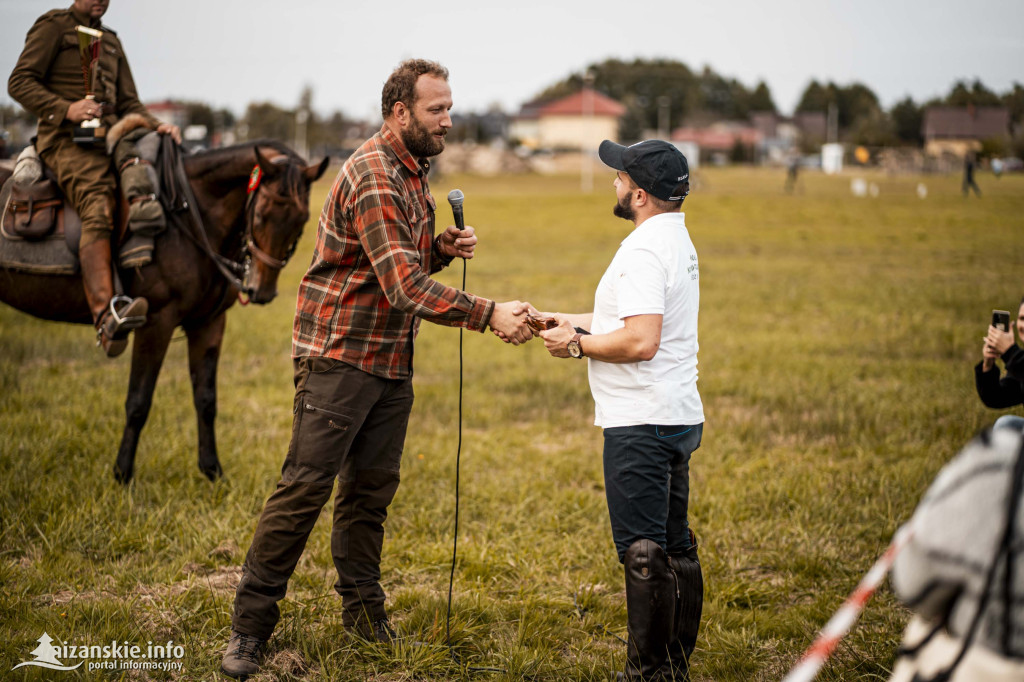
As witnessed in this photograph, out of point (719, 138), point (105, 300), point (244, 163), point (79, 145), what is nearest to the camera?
point (105, 300)

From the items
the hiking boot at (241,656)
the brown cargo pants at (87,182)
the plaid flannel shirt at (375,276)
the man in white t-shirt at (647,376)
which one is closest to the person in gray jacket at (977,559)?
the man in white t-shirt at (647,376)

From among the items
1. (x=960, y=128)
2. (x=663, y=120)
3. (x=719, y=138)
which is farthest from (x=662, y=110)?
(x=960, y=128)

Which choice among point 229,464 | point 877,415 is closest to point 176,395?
point 229,464

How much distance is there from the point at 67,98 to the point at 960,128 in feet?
248

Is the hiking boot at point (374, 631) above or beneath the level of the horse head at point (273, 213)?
beneath

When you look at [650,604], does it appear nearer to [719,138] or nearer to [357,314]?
[357,314]

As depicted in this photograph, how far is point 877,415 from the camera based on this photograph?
8078mm

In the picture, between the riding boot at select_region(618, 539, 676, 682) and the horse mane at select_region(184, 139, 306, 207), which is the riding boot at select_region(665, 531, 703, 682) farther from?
the horse mane at select_region(184, 139, 306, 207)

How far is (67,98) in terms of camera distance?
6.11m

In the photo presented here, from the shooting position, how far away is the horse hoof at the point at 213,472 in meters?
6.23

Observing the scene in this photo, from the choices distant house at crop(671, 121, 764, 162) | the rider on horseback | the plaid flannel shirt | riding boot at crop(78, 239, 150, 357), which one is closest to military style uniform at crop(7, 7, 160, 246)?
the rider on horseback

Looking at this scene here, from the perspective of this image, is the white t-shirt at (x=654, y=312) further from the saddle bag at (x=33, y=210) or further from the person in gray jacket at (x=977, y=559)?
the saddle bag at (x=33, y=210)

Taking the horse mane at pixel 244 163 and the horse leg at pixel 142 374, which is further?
the horse leg at pixel 142 374

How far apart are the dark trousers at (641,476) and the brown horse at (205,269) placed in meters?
3.33
